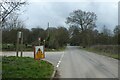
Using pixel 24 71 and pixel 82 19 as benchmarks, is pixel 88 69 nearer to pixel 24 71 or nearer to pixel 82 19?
pixel 24 71

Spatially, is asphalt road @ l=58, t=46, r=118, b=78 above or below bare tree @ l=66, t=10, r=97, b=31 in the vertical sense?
below

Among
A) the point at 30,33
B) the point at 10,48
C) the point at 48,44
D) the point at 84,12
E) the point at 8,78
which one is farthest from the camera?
the point at 84,12

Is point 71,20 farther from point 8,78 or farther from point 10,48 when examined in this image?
point 8,78

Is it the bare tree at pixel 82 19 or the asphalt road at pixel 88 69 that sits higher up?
the bare tree at pixel 82 19

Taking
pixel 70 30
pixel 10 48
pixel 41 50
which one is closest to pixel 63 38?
pixel 70 30

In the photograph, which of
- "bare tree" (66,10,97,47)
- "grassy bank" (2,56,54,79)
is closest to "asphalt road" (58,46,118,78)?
"grassy bank" (2,56,54,79)

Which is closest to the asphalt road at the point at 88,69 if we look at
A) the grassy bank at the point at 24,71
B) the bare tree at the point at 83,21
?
the grassy bank at the point at 24,71

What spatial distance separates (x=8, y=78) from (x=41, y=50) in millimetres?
5181

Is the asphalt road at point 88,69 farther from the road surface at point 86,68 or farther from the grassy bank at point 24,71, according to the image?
the grassy bank at point 24,71

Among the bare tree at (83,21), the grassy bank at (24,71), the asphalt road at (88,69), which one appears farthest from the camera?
the bare tree at (83,21)

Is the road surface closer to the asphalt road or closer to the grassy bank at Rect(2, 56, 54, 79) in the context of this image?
the asphalt road

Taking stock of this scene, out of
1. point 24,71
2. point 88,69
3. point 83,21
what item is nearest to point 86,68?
point 88,69

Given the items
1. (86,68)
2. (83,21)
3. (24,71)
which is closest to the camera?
(24,71)

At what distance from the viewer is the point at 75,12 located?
10031 centimetres
